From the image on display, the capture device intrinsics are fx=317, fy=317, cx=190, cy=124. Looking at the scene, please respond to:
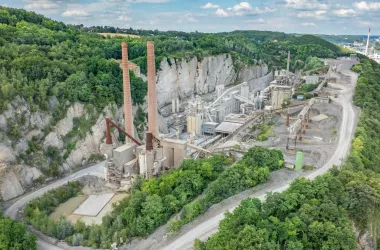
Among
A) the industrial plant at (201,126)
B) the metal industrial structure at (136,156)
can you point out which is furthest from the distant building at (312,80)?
the metal industrial structure at (136,156)

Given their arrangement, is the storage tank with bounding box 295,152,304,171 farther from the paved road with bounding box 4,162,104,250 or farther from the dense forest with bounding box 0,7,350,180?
the dense forest with bounding box 0,7,350,180

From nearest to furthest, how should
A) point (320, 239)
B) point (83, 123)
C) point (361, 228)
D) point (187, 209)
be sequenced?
point (320, 239) → point (361, 228) → point (187, 209) → point (83, 123)

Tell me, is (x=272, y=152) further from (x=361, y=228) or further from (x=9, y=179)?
(x=9, y=179)

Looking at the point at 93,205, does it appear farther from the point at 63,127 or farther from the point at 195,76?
the point at 195,76

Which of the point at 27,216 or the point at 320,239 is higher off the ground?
the point at 320,239

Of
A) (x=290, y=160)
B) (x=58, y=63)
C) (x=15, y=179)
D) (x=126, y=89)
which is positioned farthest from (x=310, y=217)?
(x=58, y=63)

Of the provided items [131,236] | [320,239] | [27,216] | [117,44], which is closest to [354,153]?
[320,239]
